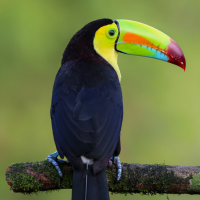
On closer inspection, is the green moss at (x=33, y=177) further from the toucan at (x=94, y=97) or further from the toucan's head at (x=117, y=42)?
the toucan's head at (x=117, y=42)

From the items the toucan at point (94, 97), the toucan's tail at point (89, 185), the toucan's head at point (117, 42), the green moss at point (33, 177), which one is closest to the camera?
the toucan's tail at point (89, 185)

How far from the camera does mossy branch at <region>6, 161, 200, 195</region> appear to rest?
121 inches

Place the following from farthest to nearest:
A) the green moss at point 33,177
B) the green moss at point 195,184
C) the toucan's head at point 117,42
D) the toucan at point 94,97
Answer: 1. the toucan's head at point 117,42
2. the green moss at point 195,184
3. the green moss at point 33,177
4. the toucan at point 94,97

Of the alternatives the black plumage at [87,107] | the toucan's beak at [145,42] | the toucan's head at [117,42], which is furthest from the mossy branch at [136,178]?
the toucan's beak at [145,42]

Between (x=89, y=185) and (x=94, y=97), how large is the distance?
824 millimetres

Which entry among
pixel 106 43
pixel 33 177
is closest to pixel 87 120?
pixel 33 177

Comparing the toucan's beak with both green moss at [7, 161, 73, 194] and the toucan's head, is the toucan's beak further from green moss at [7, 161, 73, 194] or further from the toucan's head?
green moss at [7, 161, 73, 194]

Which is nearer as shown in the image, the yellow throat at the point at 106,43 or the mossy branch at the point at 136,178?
the mossy branch at the point at 136,178

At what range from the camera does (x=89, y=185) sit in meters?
2.84

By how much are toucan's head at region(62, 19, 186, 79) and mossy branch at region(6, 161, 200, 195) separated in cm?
126

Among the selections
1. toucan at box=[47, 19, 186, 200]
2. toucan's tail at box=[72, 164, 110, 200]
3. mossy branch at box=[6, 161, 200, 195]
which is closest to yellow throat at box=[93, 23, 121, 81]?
toucan at box=[47, 19, 186, 200]

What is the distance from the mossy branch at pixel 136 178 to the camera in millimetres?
3084

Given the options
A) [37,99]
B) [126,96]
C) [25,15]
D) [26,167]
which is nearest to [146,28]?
[26,167]

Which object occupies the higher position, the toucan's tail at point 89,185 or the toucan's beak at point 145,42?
the toucan's beak at point 145,42
